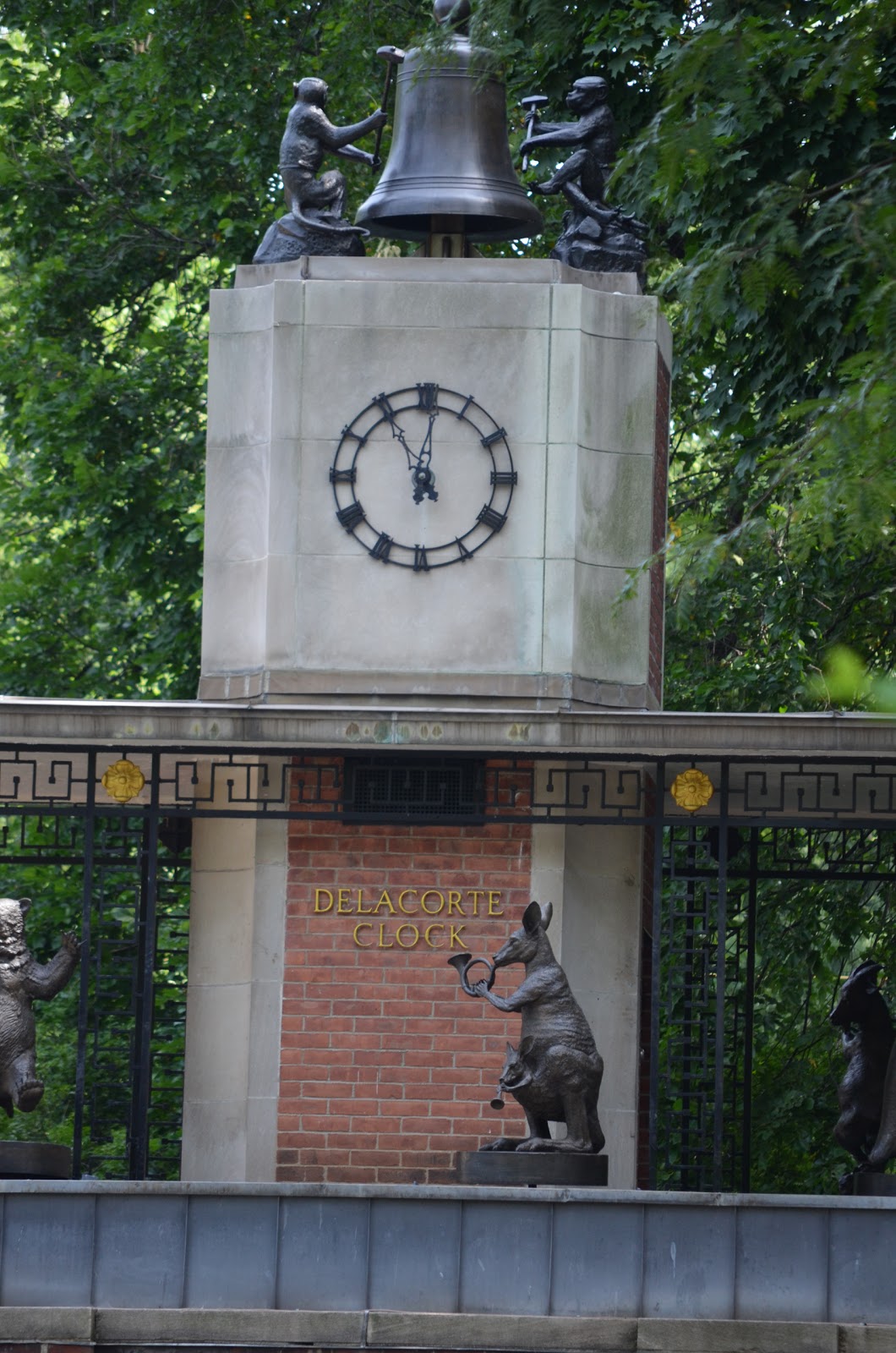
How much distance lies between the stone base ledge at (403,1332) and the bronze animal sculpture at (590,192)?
639cm

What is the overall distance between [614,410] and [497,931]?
314cm

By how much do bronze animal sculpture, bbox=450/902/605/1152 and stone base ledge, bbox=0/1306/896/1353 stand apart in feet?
4.32

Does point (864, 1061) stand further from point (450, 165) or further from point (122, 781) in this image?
point (450, 165)

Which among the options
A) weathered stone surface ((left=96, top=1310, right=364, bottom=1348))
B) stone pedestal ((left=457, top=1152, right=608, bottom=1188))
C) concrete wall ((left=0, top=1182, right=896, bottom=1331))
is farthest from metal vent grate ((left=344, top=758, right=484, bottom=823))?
weathered stone surface ((left=96, top=1310, right=364, bottom=1348))

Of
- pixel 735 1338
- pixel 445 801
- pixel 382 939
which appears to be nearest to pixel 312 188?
pixel 445 801

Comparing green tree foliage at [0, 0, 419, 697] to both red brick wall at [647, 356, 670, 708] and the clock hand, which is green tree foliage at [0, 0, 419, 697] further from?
the clock hand

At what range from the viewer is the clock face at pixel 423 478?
16156 mm

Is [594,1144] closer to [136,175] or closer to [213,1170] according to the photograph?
[213,1170]

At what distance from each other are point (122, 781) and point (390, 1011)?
200 cm

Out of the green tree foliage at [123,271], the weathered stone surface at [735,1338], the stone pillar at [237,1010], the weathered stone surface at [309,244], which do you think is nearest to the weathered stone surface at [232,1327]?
the weathered stone surface at [735,1338]

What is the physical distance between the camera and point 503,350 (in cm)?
1627

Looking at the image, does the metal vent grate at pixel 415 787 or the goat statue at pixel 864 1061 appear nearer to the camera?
the goat statue at pixel 864 1061

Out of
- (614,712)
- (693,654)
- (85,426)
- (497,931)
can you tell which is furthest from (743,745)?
(85,426)

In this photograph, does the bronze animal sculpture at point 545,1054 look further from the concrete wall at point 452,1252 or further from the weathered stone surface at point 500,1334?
the weathered stone surface at point 500,1334
